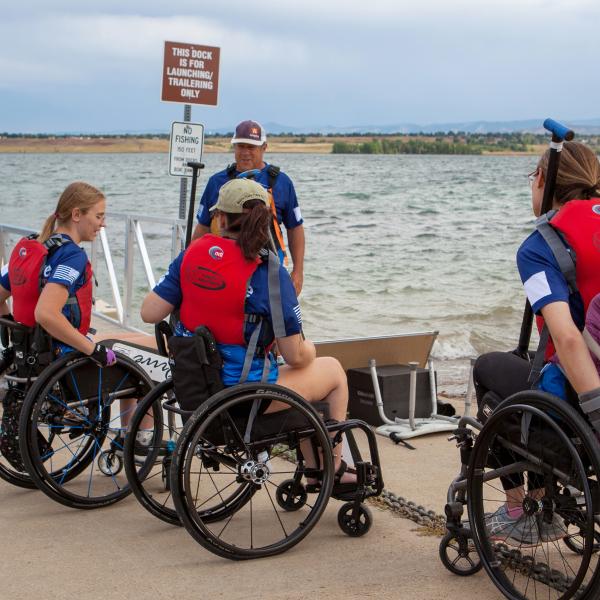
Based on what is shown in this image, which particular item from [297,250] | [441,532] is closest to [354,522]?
[441,532]

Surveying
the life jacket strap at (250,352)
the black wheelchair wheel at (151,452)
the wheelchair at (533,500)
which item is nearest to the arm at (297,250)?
the black wheelchair wheel at (151,452)

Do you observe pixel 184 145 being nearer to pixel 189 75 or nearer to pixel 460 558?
pixel 189 75

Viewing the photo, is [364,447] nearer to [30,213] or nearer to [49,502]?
[49,502]

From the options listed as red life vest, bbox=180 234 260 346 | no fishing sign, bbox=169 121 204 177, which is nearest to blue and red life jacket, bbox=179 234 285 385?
red life vest, bbox=180 234 260 346

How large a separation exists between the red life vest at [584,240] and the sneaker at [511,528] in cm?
75

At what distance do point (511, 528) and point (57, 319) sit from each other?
6.16ft

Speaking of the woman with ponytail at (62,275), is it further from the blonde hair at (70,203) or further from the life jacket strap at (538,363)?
the life jacket strap at (538,363)

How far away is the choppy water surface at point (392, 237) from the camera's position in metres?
14.6

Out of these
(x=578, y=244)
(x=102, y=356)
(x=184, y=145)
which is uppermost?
(x=184, y=145)

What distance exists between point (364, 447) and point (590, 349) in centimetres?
265

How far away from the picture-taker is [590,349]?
2799 millimetres

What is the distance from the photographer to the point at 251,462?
3.43 meters

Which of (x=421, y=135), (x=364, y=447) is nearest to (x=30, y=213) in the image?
(x=364, y=447)

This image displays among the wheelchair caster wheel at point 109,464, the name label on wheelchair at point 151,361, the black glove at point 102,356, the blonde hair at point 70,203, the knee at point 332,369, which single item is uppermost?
the blonde hair at point 70,203
